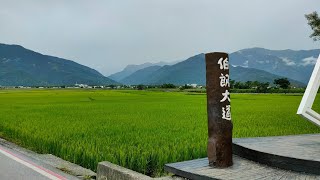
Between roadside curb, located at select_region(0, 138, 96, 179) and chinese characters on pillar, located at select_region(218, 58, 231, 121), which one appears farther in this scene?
roadside curb, located at select_region(0, 138, 96, 179)

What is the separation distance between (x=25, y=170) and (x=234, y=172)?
3.04 meters

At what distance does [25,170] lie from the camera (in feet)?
20.4

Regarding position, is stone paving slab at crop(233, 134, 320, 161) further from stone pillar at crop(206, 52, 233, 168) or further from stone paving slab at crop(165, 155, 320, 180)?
stone pillar at crop(206, 52, 233, 168)

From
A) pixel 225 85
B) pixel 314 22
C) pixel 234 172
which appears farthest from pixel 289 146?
pixel 314 22

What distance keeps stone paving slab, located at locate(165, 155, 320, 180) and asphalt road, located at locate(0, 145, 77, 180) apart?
153 centimetres

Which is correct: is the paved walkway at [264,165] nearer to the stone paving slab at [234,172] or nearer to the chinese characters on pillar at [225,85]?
the stone paving slab at [234,172]

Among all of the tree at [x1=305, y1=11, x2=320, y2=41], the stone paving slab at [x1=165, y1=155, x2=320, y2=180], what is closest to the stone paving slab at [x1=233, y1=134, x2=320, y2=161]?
the stone paving slab at [x1=165, y1=155, x2=320, y2=180]

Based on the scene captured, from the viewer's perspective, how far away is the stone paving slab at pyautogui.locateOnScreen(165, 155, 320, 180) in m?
4.69

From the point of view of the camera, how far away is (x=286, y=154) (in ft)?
16.8

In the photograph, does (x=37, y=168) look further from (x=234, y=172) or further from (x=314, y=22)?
(x=314, y=22)

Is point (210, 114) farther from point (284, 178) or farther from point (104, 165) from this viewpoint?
point (104, 165)

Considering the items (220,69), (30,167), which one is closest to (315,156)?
(220,69)

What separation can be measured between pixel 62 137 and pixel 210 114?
4.79 m

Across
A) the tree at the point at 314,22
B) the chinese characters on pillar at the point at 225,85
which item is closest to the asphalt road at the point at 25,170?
the chinese characters on pillar at the point at 225,85
